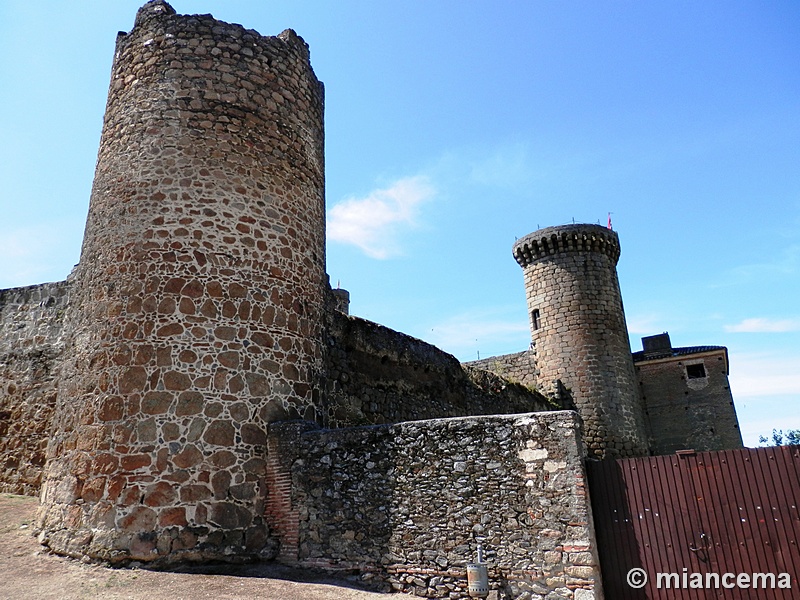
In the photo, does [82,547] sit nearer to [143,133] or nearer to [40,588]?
[40,588]

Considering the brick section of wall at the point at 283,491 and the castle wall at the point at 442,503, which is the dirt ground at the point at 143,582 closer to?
the brick section of wall at the point at 283,491

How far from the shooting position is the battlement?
22.7m

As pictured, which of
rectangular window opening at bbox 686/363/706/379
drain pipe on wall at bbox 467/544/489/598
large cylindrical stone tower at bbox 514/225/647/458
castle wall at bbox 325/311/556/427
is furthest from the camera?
rectangular window opening at bbox 686/363/706/379

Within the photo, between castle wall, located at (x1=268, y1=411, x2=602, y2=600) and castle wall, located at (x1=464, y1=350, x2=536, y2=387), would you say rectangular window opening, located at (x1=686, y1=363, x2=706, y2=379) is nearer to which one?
castle wall, located at (x1=464, y1=350, x2=536, y2=387)

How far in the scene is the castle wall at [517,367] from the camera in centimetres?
2233

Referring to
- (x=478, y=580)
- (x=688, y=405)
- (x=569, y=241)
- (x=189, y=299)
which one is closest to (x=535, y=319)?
(x=569, y=241)

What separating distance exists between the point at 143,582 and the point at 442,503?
323 cm

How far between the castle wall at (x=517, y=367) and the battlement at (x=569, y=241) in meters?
3.86

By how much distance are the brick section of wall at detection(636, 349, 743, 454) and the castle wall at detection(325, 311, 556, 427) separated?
11935mm

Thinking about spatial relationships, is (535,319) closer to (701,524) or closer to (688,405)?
(688,405)

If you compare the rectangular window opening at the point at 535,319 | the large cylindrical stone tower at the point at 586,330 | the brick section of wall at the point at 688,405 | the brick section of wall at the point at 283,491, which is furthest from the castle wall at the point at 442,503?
the brick section of wall at the point at 688,405

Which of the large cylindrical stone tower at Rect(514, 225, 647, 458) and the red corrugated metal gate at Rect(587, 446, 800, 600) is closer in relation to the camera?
the red corrugated metal gate at Rect(587, 446, 800, 600)

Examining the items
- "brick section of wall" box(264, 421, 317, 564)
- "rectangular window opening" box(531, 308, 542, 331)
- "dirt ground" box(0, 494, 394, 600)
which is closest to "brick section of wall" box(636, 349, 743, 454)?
"rectangular window opening" box(531, 308, 542, 331)

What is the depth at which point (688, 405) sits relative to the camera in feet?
79.4
